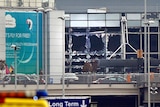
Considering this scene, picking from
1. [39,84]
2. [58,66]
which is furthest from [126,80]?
[58,66]

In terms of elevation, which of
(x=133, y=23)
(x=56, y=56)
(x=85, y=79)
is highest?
(x=133, y=23)

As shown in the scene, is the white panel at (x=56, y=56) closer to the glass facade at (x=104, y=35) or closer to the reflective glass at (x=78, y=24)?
the glass facade at (x=104, y=35)

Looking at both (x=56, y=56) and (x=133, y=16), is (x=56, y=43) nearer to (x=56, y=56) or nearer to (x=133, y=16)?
(x=56, y=56)

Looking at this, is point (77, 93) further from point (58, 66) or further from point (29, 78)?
point (58, 66)

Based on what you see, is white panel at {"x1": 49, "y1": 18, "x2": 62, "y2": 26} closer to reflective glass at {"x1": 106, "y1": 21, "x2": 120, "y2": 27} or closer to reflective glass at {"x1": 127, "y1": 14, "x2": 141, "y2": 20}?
reflective glass at {"x1": 106, "y1": 21, "x2": 120, "y2": 27}

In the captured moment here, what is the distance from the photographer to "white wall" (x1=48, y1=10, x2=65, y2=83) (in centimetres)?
6794

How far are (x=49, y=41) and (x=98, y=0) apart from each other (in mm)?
19778

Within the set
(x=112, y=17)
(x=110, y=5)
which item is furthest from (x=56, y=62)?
(x=110, y=5)

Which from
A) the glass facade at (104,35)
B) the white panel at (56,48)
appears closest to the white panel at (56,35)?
the white panel at (56,48)

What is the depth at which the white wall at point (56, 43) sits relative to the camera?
6794 cm

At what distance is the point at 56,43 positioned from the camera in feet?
226

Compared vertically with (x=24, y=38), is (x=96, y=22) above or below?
above

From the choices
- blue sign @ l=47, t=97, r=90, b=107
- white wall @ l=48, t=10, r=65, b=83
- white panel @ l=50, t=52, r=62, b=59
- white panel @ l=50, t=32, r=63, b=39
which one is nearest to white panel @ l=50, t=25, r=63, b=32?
white wall @ l=48, t=10, r=65, b=83

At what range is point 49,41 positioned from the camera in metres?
69.2
